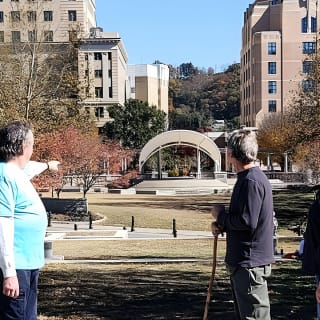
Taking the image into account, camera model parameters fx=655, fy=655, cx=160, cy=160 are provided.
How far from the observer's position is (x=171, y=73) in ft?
539

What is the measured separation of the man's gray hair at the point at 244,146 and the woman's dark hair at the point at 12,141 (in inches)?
63.2

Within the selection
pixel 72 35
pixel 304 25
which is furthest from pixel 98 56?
pixel 72 35

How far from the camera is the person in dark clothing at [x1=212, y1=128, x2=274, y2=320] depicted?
4973mm

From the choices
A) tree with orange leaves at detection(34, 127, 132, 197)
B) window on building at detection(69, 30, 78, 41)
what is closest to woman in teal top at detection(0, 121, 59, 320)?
tree with orange leaves at detection(34, 127, 132, 197)

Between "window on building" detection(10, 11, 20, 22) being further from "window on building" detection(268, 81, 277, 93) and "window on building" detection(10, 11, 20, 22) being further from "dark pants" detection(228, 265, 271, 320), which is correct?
"window on building" detection(268, 81, 277, 93)

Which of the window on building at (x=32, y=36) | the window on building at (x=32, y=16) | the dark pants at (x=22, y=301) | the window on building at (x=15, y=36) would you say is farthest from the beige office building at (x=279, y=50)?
the dark pants at (x=22, y=301)

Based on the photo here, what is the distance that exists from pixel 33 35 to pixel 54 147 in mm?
5472

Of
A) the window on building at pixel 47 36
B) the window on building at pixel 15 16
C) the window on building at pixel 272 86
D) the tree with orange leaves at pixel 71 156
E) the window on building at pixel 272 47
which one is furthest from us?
the window on building at pixel 272 86

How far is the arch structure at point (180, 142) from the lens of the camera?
218ft

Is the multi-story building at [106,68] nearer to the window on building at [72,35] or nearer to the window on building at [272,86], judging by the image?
the window on building at [272,86]

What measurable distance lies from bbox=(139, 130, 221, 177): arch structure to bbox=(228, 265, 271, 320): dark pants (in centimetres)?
6069

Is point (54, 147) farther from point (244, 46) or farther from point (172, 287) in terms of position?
point (244, 46)

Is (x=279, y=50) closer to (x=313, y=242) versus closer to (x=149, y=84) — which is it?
(x=149, y=84)

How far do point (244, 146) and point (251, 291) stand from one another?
1134 millimetres
